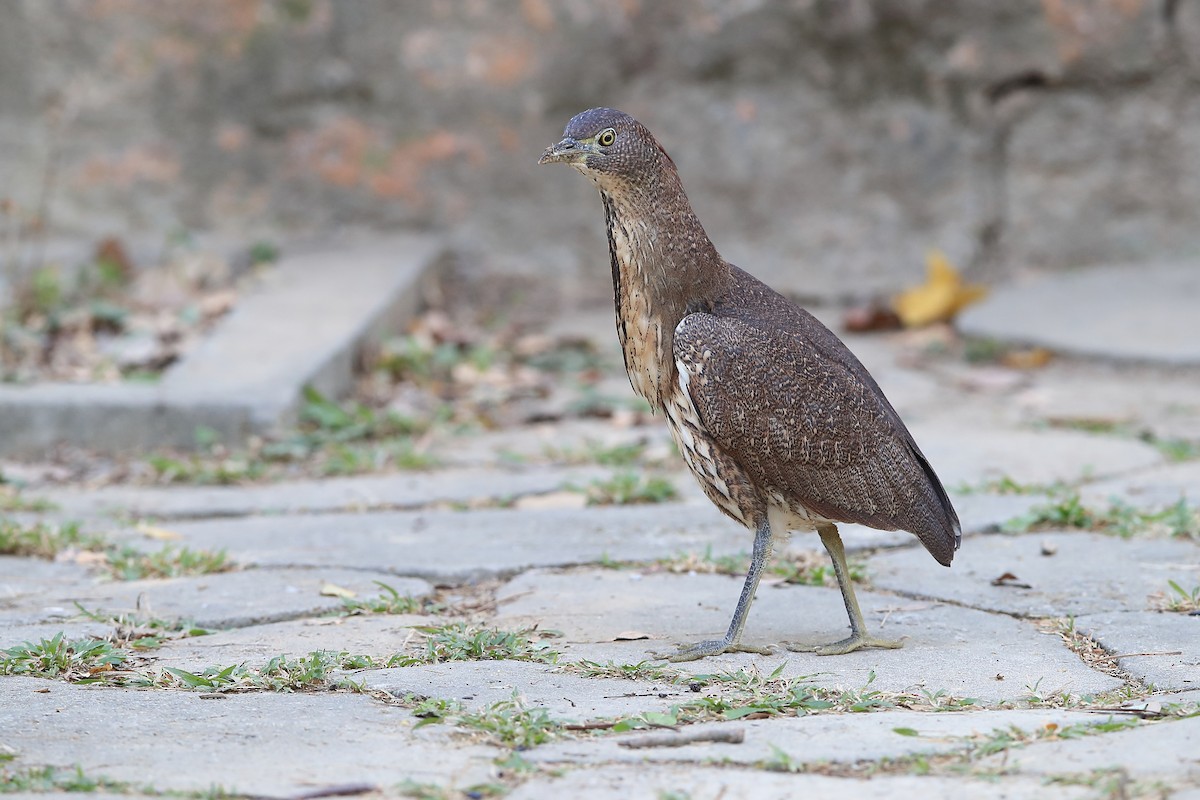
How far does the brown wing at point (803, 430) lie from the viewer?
3.52 m

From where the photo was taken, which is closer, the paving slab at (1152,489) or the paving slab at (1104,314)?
the paving slab at (1152,489)

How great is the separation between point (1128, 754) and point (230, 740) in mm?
1482

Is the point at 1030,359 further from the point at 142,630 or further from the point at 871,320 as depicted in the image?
the point at 142,630

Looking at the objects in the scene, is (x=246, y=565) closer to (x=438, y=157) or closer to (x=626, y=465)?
(x=626, y=465)

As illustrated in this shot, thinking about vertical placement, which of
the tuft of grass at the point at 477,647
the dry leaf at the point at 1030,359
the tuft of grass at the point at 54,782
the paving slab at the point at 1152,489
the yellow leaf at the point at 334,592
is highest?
the dry leaf at the point at 1030,359

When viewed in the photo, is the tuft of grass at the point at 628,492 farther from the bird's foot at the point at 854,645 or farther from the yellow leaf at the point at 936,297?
the yellow leaf at the point at 936,297

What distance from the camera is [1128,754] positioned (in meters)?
2.51

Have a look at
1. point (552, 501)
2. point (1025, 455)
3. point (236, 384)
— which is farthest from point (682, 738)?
point (236, 384)

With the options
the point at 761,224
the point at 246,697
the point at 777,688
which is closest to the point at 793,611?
the point at 777,688

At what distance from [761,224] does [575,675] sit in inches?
186

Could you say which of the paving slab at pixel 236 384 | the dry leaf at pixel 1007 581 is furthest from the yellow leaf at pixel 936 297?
the dry leaf at pixel 1007 581

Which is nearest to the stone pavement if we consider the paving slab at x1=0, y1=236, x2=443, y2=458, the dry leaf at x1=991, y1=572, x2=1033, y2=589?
the dry leaf at x1=991, y1=572, x2=1033, y2=589

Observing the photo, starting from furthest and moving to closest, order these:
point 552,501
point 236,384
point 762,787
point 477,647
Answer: point 236,384 < point 552,501 < point 477,647 < point 762,787

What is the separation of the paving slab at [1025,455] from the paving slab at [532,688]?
205 cm
